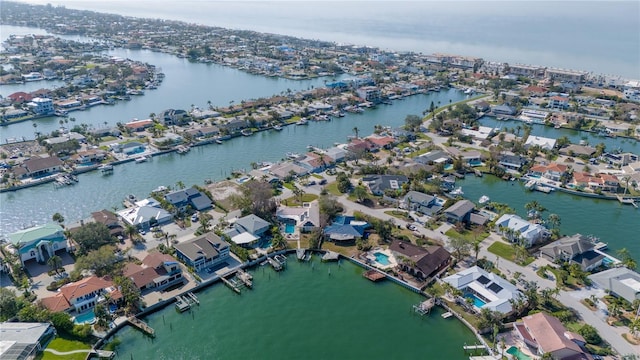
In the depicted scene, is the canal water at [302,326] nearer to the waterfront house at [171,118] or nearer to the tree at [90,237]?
the tree at [90,237]

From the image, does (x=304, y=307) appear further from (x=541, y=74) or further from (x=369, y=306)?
(x=541, y=74)

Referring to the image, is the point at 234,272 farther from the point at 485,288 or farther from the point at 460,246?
the point at 485,288

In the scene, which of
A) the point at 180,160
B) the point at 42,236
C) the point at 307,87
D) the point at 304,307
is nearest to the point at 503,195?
the point at 304,307

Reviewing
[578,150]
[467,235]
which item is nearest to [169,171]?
[467,235]

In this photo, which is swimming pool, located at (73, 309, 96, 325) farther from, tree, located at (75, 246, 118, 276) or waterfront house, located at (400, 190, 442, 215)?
waterfront house, located at (400, 190, 442, 215)

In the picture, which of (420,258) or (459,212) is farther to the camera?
(459,212)

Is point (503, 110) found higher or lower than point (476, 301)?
higher
